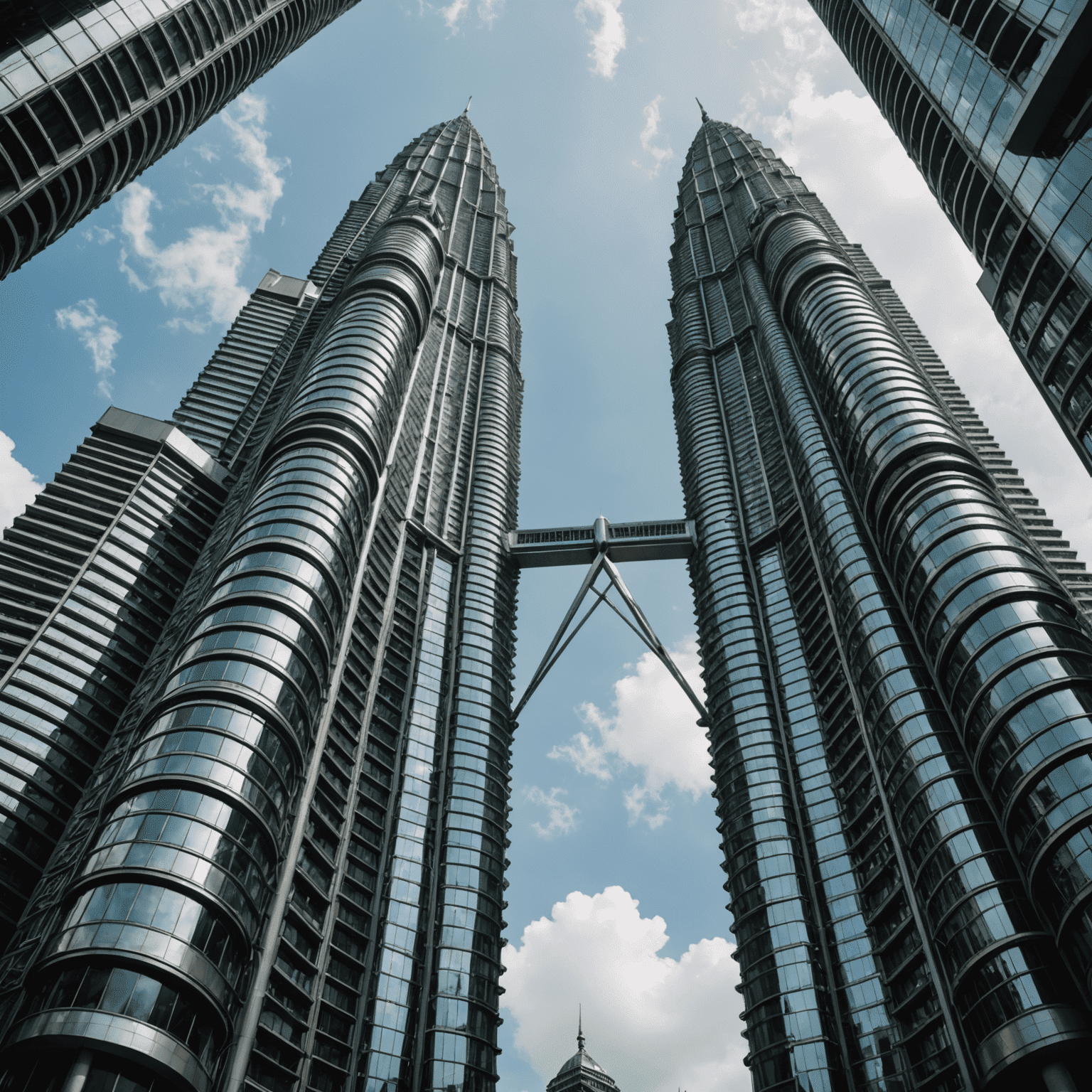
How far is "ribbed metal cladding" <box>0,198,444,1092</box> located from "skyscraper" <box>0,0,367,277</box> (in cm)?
2579

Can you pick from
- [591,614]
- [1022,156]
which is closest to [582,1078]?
[591,614]

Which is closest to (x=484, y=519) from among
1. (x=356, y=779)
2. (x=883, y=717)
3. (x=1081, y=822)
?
(x=356, y=779)

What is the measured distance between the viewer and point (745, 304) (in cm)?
14925

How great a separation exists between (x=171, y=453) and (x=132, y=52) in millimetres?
43707

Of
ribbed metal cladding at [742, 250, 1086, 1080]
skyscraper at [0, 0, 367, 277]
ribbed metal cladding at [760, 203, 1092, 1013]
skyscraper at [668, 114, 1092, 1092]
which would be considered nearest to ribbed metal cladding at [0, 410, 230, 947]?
skyscraper at [0, 0, 367, 277]

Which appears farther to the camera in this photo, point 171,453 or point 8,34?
point 171,453

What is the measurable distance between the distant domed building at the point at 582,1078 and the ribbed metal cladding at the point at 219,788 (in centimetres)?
7944

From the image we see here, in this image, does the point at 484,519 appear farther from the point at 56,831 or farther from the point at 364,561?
the point at 56,831

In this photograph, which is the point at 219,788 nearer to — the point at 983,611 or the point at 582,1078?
the point at 983,611

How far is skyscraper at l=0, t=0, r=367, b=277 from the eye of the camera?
56656 mm

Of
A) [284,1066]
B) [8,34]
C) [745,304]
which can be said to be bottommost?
[284,1066]

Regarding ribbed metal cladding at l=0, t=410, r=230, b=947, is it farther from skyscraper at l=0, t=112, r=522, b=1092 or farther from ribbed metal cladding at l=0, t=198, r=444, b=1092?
ribbed metal cladding at l=0, t=198, r=444, b=1092

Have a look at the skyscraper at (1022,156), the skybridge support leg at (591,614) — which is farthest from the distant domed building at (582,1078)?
the skyscraper at (1022,156)

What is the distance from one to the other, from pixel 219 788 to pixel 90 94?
154ft
